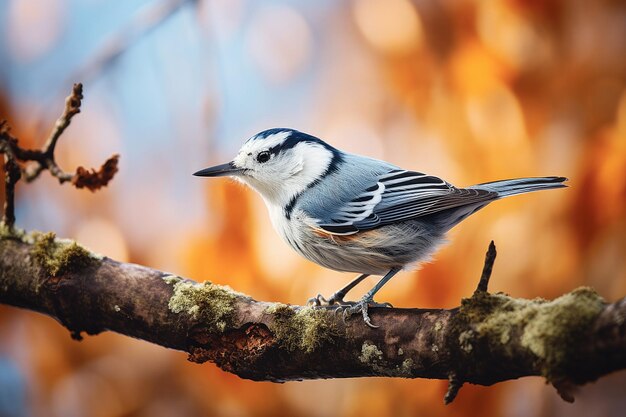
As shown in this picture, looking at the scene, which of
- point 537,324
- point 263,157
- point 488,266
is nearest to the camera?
point 537,324

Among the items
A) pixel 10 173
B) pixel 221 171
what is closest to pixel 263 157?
pixel 221 171

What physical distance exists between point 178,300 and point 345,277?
638 millimetres

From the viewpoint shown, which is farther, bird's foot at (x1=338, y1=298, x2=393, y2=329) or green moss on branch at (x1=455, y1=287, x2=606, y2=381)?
bird's foot at (x1=338, y1=298, x2=393, y2=329)

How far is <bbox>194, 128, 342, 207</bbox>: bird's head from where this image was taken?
1.72 meters

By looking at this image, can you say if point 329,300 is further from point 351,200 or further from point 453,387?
point 453,387

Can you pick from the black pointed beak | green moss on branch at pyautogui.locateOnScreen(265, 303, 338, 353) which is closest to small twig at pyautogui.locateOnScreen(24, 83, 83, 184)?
the black pointed beak

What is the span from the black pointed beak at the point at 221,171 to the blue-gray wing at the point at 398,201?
274 mm

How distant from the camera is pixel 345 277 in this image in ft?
6.35

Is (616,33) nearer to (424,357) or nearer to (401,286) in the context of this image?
(401,286)

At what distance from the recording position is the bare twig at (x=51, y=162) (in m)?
1.52

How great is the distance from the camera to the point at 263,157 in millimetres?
1743

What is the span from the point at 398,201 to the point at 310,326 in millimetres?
417

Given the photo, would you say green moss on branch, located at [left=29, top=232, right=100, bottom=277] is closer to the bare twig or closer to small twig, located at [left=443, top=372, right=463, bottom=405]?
the bare twig

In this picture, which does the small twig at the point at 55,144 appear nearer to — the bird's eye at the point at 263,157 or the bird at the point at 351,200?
the bird at the point at 351,200
